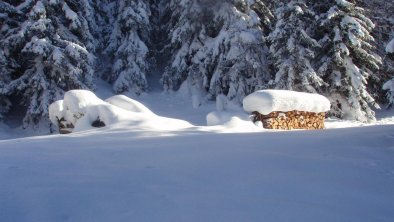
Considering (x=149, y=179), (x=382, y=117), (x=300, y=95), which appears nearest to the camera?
(x=149, y=179)

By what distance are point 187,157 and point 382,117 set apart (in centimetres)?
1650

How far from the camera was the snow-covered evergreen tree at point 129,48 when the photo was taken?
20.3 metres

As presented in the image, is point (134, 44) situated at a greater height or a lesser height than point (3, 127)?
greater

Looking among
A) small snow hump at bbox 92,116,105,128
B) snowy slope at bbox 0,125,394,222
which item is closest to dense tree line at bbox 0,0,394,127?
small snow hump at bbox 92,116,105,128

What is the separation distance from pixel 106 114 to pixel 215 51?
1012 cm

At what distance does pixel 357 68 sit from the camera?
53.4ft

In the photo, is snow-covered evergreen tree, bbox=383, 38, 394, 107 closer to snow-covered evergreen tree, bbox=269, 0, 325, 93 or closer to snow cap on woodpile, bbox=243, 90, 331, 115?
snow cap on woodpile, bbox=243, 90, 331, 115

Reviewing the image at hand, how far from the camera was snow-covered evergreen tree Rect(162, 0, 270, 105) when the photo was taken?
58.7ft

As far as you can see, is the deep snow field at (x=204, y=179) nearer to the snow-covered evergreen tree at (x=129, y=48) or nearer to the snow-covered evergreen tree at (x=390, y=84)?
the snow-covered evergreen tree at (x=390, y=84)

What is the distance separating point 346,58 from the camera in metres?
16.6

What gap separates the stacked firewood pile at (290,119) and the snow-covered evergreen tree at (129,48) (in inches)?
408

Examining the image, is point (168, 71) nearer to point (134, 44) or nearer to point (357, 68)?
point (134, 44)

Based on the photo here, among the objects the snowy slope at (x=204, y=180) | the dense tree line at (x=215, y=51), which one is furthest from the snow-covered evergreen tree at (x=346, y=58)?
the snowy slope at (x=204, y=180)

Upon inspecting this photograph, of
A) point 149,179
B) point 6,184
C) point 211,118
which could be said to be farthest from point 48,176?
point 211,118
